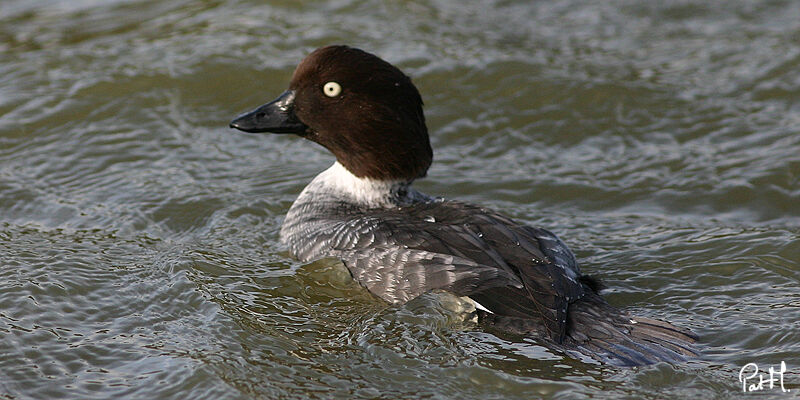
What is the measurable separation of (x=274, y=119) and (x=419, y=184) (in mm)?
1716

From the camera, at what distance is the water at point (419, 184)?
5027 mm

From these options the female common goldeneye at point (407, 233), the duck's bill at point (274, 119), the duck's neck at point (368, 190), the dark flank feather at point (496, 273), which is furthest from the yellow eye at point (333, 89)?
the dark flank feather at point (496, 273)

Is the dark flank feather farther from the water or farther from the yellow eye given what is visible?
the yellow eye

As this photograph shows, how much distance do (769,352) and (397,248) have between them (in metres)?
2.07

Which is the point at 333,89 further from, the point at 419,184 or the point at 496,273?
the point at 496,273

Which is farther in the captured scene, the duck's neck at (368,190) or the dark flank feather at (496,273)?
the duck's neck at (368,190)

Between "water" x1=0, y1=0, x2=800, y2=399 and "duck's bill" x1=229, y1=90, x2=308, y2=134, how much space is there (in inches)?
31.3

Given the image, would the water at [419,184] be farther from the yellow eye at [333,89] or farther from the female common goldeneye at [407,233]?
the yellow eye at [333,89]

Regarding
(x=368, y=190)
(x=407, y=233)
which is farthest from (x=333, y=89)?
(x=407, y=233)

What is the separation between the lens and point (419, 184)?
25.9ft

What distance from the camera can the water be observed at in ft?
16.5

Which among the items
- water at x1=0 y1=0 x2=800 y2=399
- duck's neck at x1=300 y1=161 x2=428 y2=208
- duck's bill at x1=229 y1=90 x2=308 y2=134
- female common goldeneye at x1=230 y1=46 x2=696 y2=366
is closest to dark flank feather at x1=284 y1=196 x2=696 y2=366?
female common goldeneye at x1=230 y1=46 x2=696 y2=366

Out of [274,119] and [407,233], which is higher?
[274,119]

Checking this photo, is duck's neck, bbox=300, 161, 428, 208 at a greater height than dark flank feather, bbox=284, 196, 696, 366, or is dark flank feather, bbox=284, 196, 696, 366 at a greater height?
duck's neck, bbox=300, 161, 428, 208
